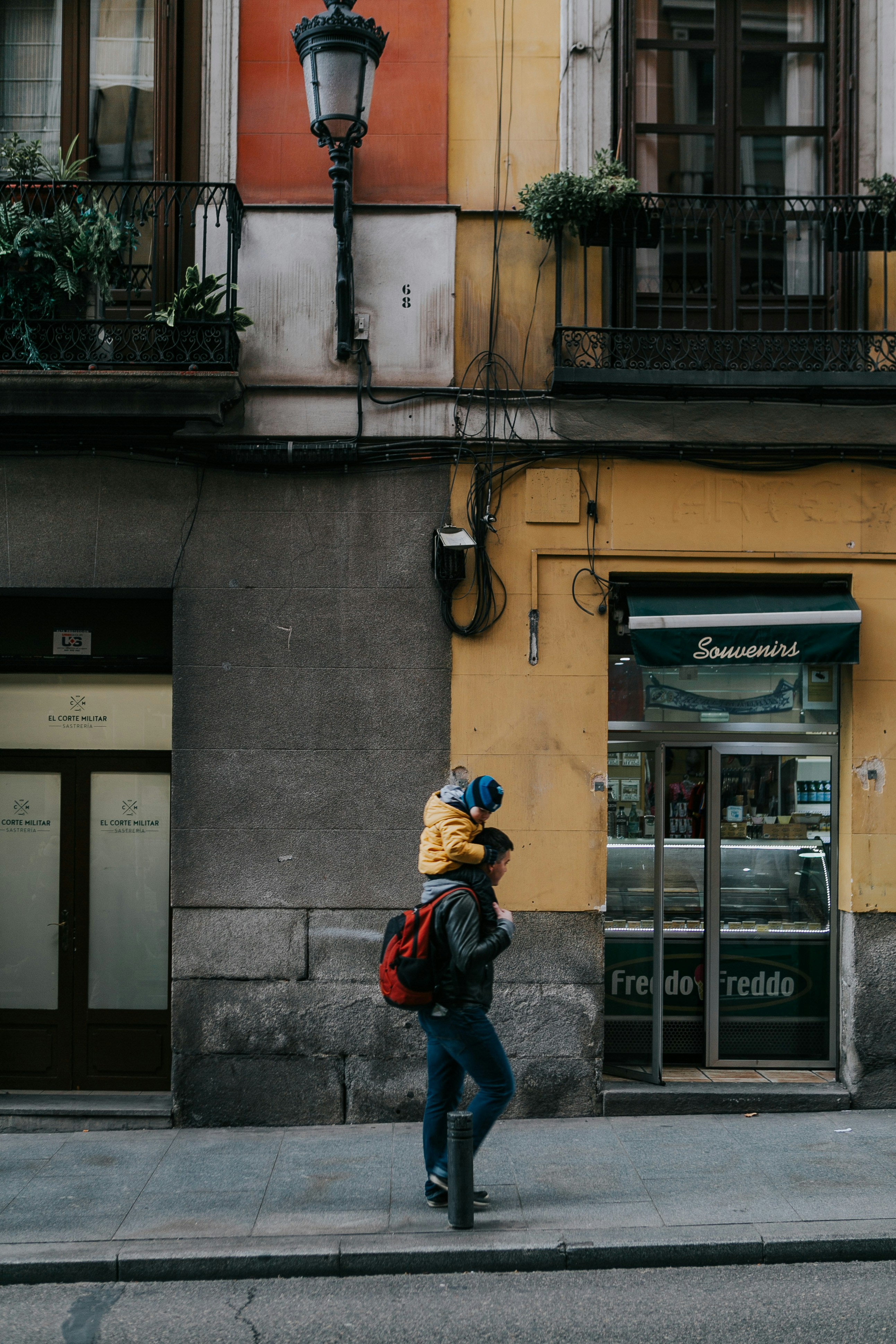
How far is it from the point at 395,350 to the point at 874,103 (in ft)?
12.4

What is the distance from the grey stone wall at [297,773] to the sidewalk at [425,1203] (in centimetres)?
40

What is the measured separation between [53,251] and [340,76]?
2144 mm

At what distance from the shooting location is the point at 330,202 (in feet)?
24.8

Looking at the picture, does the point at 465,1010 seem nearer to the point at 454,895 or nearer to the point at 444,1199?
the point at 454,895

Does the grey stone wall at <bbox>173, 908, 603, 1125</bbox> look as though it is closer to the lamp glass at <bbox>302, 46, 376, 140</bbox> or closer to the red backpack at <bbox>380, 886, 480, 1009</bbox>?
the red backpack at <bbox>380, 886, 480, 1009</bbox>

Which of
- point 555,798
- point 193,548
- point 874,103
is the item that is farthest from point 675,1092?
point 874,103

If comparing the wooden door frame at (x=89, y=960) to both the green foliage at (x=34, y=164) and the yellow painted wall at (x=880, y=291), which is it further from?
the yellow painted wall at (x=880, y=291)

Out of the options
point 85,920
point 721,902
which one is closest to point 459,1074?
point 721,902

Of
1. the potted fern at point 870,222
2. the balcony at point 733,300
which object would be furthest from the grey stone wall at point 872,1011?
the potted fern at point 870,222

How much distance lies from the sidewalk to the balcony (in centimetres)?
479

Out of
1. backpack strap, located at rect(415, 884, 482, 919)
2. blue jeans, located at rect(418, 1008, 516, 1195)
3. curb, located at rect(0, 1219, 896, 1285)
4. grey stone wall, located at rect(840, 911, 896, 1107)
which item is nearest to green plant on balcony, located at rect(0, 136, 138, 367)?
backpack strap, located at rect(415, 884, 482, 919)

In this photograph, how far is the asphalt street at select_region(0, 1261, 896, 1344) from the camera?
461 cm

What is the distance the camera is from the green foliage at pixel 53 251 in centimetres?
706

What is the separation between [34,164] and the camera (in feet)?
24.0
